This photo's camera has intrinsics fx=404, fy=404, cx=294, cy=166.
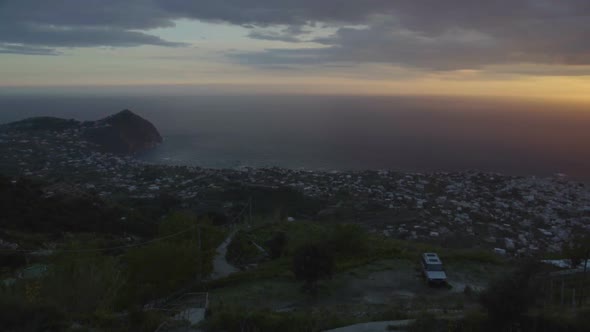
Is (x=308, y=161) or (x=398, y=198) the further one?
(x=308, y=161)

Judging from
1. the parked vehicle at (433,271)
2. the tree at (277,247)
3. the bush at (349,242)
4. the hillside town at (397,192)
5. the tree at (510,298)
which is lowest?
the hillside town at (397,192)

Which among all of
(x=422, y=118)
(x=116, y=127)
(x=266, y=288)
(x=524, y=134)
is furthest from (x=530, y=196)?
(x=422, y=118)

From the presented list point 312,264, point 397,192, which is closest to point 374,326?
point 312,264

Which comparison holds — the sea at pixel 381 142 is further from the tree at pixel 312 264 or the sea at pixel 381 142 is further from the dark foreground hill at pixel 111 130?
the tree at pixel 312 264

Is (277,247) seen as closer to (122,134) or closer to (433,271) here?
(433,271)

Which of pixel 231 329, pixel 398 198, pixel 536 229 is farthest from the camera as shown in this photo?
pixel 398 198

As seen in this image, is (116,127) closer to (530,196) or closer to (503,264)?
(530,196)

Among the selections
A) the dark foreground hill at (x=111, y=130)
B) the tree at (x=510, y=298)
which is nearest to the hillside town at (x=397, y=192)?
the dark foreground hill at (x=111, y=130)
